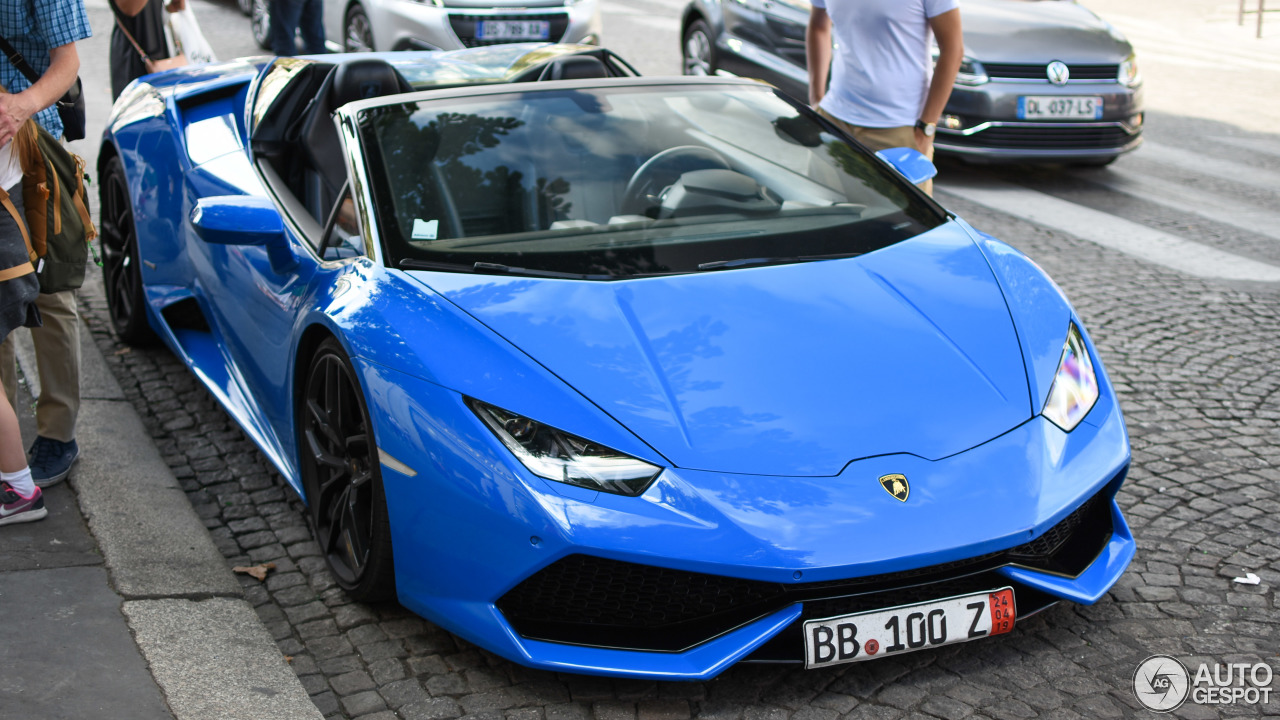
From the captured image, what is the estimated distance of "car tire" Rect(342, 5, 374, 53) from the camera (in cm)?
1087

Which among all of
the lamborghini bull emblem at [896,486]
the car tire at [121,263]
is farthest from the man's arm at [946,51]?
the car tire at [121,263]

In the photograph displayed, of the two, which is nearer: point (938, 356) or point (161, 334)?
point (938, 356)

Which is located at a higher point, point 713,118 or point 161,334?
point 713,118

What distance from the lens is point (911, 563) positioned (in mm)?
2518

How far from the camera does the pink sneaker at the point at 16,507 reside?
137 inches

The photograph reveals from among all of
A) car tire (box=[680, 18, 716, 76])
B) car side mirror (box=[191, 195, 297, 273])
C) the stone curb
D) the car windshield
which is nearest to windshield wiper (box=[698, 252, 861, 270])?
the car windshield

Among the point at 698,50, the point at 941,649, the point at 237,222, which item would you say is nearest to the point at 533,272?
the point at 237,222

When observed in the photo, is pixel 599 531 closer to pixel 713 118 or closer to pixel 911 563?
pixel 911 563

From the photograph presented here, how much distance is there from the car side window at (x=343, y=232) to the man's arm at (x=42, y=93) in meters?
0.79

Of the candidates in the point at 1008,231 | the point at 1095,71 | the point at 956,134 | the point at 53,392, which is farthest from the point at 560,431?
the point at 1095,71

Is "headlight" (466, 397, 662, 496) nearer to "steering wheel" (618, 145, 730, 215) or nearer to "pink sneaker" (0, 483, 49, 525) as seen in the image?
"steering wheel" (618, 145, 730, 215)

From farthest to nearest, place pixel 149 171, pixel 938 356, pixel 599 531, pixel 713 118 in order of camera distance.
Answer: pixel 149 171 < pixel 713 118 < pixel 938 356 < pixel 599 531

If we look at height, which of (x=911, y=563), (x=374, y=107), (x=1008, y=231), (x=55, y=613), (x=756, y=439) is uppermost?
(x=374, y=107)

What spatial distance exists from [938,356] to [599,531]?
0.98m
